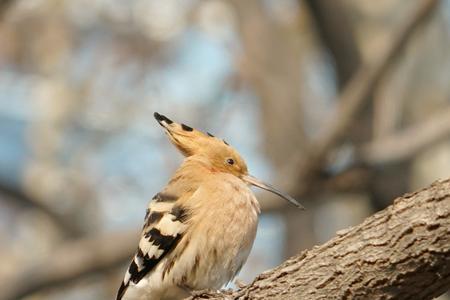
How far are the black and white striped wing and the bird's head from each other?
1.57 feet

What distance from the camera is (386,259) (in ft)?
9.52

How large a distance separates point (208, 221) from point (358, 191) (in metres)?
3.67

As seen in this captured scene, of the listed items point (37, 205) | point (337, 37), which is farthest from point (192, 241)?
point (37, 205)

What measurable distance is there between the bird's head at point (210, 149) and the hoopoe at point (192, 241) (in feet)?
1.00

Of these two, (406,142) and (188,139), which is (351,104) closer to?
(406,142)

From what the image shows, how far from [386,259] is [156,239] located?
1.15 meters

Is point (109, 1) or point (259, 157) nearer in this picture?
point (259, 157)

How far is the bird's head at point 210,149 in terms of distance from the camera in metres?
4.34

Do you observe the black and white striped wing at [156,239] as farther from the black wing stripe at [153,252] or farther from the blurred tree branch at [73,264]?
the blurred tree branch at [73,264]

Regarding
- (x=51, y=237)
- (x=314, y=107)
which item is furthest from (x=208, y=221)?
(x=314, y=107)

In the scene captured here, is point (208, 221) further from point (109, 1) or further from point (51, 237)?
point (109, 1)

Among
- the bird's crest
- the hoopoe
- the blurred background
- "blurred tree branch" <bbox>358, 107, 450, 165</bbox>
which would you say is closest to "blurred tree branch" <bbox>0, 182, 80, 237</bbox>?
the blurred background

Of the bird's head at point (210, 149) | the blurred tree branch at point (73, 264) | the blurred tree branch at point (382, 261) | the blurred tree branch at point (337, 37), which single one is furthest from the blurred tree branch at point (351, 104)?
the blurred tree branch at point (382, 261)

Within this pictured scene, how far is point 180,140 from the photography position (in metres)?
4.38
